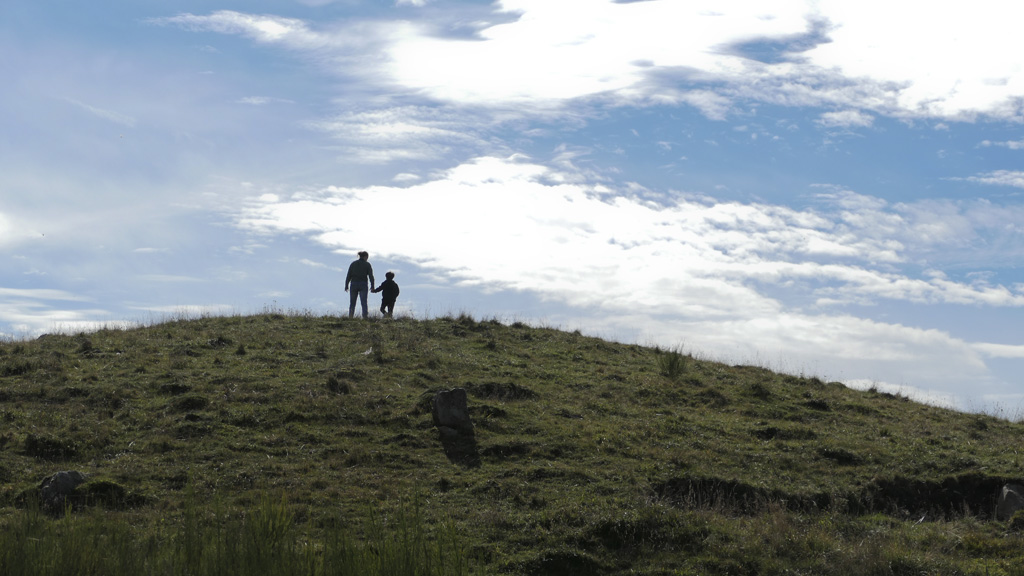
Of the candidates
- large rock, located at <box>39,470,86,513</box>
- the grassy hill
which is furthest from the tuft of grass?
large rock, located at <box>39,470,86,513</box>

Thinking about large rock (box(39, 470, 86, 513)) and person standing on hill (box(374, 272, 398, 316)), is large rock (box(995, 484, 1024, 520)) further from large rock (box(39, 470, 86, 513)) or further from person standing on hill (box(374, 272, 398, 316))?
person standing on hill (box(374, 272, 398, 316))

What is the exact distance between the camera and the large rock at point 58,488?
13.8 m

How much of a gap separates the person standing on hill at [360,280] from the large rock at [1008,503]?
2108 cm

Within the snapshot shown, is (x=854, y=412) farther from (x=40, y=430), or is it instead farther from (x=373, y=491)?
(x=40, y=430)

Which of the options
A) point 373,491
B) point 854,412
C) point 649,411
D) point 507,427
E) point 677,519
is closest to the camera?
point 677,519

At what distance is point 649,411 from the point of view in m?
20.8

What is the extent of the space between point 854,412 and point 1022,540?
9422 millimetres

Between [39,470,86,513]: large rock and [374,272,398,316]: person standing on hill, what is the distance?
55.9 feet

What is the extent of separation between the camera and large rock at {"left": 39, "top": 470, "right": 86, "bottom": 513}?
13836 millimetres

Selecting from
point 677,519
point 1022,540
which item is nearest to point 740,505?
point 677,519

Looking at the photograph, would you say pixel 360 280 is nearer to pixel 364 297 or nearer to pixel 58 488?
pixel 364 297

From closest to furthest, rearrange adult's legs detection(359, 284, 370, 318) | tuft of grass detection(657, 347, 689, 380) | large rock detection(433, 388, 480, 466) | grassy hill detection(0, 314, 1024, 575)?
grassy hill detection(0, 314, 1024, 575), large rock detection(433, 388, 480, 466), tuft of grass detection(657, 347, 689, 380), adult's legs detection(359, 284, 370, 318)

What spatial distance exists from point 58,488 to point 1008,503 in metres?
17.5

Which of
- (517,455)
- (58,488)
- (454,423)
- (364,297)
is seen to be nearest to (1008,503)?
(517,455)
